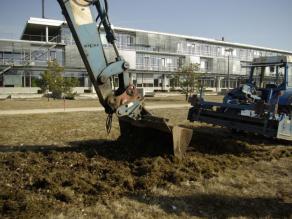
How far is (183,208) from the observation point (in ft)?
15.5

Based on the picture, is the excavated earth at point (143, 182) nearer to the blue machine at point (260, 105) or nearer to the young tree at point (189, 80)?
the blue machine at point (260, 105)

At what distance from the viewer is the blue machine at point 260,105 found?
745 centimetres

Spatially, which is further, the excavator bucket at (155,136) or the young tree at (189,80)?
the young tree at (189,80)

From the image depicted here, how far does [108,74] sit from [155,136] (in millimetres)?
2035

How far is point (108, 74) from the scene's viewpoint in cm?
623

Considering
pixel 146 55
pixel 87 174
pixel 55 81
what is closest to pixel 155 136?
pixel 87 174

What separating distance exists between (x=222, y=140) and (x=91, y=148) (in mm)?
3735

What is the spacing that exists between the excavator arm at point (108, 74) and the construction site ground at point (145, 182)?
0.61 metres

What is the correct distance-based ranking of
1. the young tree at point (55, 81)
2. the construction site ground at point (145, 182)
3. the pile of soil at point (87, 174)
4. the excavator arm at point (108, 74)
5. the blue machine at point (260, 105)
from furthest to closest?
the young tree at point (55, 81) → the blue machine at point (260, 105) → the excavator arm at point (108, 74) → the pile of soil at point (87, 174) → the construction site ground at point (145, 182)

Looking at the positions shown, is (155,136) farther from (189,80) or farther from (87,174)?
(189,80)

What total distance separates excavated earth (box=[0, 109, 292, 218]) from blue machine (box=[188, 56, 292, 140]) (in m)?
0.71

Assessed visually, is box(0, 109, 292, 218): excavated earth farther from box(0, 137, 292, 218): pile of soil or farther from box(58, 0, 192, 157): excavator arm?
box(58, 0, 192, 157): excavator arm

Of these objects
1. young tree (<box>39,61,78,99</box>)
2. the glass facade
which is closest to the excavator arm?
the glass facade

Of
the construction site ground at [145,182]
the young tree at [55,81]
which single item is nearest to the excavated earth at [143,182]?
the construction site ground at [145,182]
